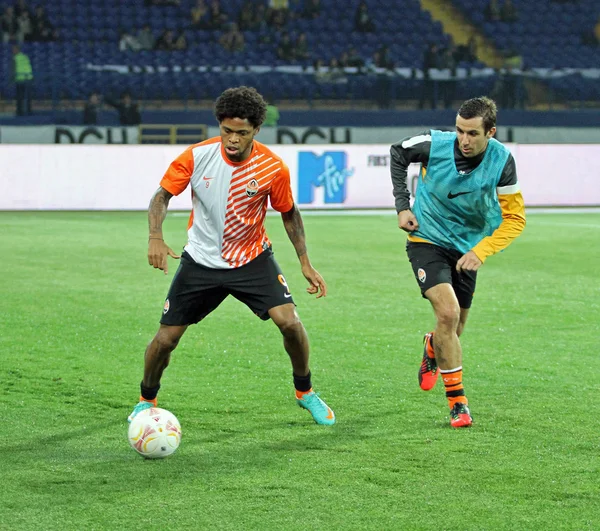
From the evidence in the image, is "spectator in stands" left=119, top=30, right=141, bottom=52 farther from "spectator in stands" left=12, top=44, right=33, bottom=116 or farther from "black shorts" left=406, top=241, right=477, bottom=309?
"black shorts" left=406, top=241, right=477, bottom=309

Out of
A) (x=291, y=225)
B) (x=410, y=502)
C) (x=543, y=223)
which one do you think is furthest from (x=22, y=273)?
(x=543, y=223)

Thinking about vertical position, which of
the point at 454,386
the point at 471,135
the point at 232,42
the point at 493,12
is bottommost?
the point at 232,42

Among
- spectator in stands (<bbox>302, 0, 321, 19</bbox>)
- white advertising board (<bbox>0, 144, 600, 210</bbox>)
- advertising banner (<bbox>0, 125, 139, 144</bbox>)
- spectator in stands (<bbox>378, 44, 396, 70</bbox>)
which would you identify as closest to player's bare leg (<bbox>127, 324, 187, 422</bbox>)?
white advertising board (<bbox>0, 144, 600, 210</bbox>)

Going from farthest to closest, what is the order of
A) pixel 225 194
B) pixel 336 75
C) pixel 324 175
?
pixel 336 75, pixel 324 175, pixel 225 194

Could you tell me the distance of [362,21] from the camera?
2833 centimetres

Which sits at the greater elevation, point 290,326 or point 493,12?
point 290,326

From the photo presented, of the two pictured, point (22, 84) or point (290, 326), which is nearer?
point (290, 326)

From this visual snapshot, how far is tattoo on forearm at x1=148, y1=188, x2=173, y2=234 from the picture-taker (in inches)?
202

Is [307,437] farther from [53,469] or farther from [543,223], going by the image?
[543,223]

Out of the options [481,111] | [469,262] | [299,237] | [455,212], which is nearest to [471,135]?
[481,111]

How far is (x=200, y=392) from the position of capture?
6324 mm

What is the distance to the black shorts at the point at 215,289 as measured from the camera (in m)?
5.36

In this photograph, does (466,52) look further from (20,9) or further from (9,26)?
(9,26)

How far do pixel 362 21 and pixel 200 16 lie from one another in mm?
4582
